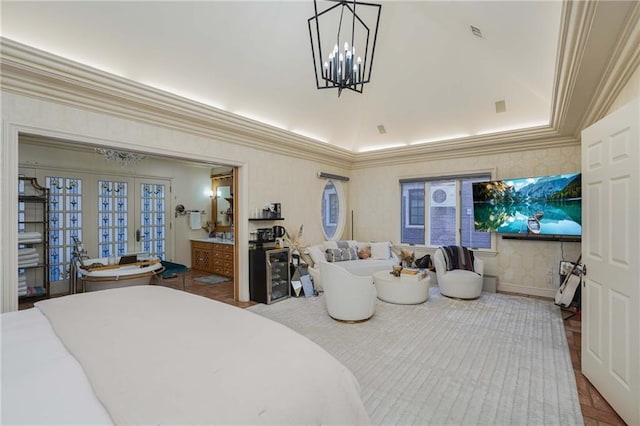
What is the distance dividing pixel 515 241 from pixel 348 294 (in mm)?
3456

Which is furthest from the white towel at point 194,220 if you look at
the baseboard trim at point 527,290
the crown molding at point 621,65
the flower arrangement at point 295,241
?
the crown molding at point 621,65

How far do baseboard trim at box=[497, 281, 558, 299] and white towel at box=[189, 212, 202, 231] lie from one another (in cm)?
675

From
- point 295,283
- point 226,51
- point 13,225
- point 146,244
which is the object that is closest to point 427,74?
point 226,51

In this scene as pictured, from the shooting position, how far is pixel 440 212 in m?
6.01

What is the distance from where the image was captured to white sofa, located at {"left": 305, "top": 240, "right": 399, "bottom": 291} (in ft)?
17.1

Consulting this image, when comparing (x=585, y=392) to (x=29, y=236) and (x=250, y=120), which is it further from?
(x=29, y=236)

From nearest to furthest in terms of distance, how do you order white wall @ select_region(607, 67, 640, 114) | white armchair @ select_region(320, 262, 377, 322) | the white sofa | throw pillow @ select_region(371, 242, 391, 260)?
1. white wall @ select_region(607, 67, 640, 114)
2. white armchair @ select_region(320, 262, 377, 322)
3. the white sofa
4. throw pillow @ select_region(371, 242, 391, 260)

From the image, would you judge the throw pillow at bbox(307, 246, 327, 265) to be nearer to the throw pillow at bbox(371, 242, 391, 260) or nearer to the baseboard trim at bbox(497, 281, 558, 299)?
the throw pillow at bbox(371, 242, 391, 260)

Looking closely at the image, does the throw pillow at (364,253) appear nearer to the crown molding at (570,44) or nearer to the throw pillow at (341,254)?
the throw pillow at (341,254)

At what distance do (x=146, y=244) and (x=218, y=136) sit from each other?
378cm

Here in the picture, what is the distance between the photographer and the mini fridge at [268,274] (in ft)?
15.1

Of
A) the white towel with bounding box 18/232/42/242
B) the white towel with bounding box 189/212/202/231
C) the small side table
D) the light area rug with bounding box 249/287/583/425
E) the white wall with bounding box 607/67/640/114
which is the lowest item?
the light area rug with bounding box 249/287/583/425

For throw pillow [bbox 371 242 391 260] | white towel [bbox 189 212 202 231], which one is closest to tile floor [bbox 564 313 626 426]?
throw pillow [bbox 371 242 391 260]

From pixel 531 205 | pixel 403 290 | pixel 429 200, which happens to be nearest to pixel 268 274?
pixel 403 290
